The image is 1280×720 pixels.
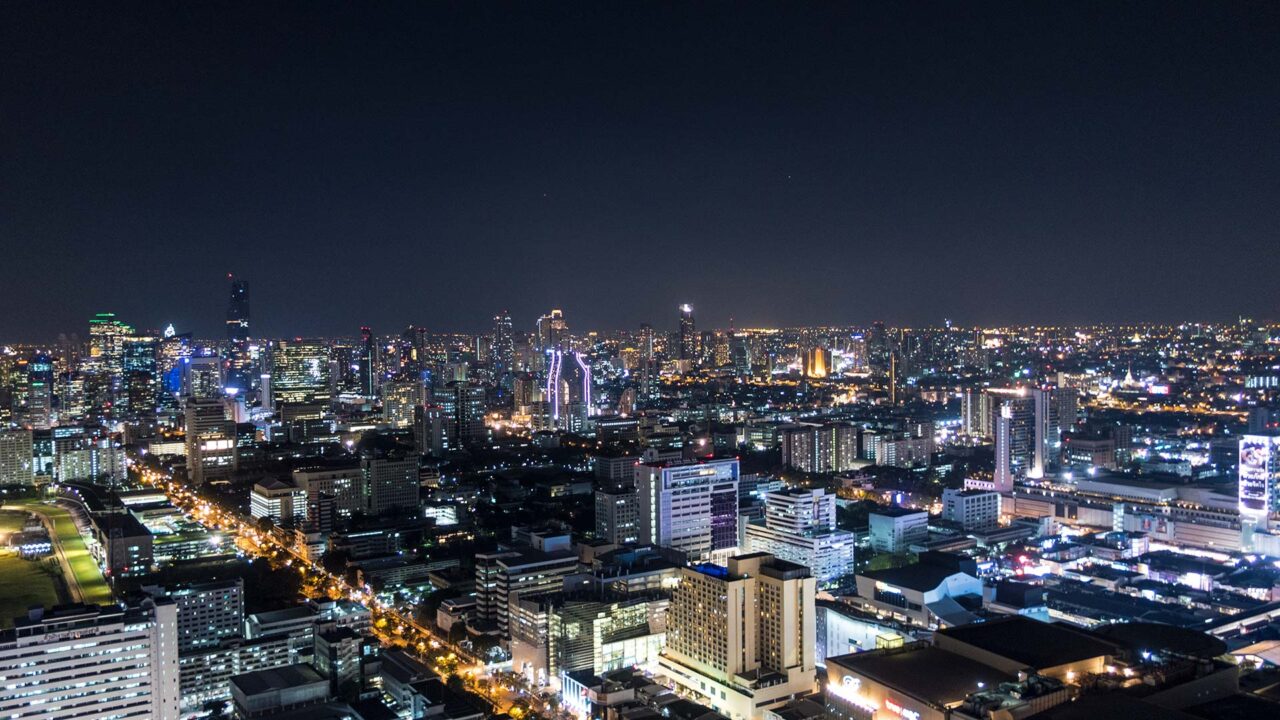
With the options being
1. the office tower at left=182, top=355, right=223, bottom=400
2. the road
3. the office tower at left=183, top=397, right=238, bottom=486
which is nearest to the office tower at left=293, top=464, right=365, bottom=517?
the road

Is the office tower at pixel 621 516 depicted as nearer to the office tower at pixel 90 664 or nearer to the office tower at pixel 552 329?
the office tower at pixel 90 664

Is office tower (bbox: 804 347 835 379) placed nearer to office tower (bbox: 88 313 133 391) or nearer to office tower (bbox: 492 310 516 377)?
office tower (bbox: 492 310 516 377)

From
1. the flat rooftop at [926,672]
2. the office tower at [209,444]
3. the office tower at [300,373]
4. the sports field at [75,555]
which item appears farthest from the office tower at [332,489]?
the office tower at [300,373]

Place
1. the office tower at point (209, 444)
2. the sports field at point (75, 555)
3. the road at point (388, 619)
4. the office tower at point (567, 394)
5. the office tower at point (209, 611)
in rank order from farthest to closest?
the office tower at point (567, 394), the office tower at point (209, 444), the sports field at point (75, 555), the office tower at point (209, 611), the road at point (388, 619)

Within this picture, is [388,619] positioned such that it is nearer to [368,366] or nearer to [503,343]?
[368,366]

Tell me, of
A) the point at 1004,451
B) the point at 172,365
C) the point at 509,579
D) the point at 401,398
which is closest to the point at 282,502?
the point at 509,579

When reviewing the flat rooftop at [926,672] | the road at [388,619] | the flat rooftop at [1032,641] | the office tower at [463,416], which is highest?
the office tower at [463,416]

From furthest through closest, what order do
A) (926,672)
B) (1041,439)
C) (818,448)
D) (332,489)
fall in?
(818,448)
(1041,439)
(332,489)
(926,672)
